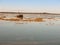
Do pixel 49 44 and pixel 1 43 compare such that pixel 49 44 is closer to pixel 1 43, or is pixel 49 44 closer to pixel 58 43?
pixel 58 43

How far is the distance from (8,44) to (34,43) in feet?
4.91

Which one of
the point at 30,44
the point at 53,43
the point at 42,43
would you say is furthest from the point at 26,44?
the point at 53,43

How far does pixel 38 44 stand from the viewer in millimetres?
9641

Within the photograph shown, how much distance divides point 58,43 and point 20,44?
2118 millimetres

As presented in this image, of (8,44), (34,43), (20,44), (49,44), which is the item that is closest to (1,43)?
(8,44)

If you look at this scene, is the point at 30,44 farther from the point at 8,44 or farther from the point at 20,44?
the point at 8,44

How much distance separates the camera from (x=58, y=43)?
9.80 meters

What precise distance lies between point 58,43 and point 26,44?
70.4 inches

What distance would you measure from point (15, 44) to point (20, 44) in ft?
0.89

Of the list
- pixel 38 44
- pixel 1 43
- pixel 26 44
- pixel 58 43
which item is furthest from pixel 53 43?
pixel 1 43

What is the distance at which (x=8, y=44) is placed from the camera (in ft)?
31.0

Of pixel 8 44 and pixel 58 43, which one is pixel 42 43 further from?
pixel 8 44

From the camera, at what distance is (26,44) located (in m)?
9.63

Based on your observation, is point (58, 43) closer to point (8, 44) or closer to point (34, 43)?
point (34, 43)
